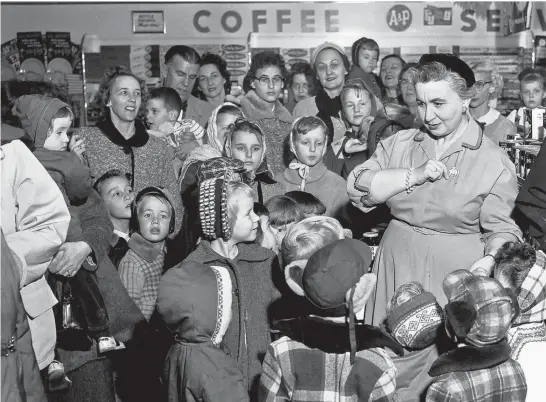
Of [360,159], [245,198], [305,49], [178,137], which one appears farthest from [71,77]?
[245,198]

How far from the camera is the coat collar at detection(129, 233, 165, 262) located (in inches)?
149

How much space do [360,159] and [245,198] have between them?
80.0 inches

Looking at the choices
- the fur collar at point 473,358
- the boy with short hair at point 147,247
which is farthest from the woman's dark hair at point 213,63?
the fur collar at point 473,358

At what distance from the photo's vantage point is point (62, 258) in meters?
3.23

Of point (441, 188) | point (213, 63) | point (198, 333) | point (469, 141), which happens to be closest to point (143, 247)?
point (198, 333)

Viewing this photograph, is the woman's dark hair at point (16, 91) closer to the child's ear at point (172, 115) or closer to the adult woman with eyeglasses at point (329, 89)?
the child's ear at point (172, 115)

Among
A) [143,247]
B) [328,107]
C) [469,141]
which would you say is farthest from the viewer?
[328,107]

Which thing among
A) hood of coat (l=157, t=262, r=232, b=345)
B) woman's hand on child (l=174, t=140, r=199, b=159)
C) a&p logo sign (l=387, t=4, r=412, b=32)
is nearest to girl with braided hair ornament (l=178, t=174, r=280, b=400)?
hood of coat (l=157, t=262, r=232, b=345)

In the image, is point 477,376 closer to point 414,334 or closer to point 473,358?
point 473,358

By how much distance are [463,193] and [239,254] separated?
35.2 inches

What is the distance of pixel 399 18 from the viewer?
296 inches

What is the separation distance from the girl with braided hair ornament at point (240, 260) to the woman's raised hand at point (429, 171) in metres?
0.65

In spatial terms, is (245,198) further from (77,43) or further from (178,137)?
(77,43)

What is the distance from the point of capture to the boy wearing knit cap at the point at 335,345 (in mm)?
2152
